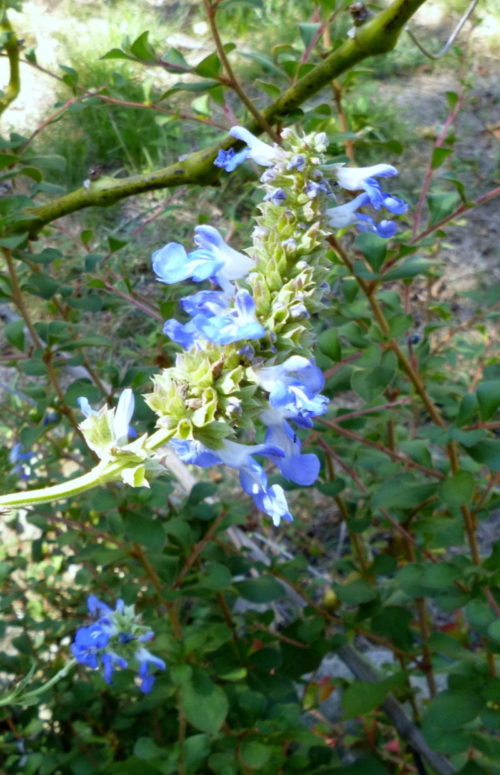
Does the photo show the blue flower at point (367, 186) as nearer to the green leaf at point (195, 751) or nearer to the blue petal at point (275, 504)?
the blue petal at point (275, 504)

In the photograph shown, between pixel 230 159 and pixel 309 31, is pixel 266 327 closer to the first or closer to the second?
pixel 230 159

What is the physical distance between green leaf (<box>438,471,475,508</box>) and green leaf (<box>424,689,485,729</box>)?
0.97 ft

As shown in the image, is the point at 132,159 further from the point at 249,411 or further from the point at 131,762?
the point at 249,411

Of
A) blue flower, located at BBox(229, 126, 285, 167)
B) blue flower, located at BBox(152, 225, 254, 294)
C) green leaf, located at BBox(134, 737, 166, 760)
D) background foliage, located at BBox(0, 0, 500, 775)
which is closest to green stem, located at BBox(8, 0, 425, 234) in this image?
background foliage, located at BBox(0, 0, 500, 775)

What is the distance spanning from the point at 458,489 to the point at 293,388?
2.08ft

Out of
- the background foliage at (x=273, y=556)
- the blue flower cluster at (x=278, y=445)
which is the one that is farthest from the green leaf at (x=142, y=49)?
the blue flower cluster at (x=278, y=445)

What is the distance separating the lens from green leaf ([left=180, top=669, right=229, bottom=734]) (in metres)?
1.19

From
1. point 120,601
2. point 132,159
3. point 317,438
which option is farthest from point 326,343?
point 132,159

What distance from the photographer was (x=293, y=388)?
64cm

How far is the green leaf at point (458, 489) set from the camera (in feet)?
A: 3.85

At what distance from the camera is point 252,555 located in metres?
1.78

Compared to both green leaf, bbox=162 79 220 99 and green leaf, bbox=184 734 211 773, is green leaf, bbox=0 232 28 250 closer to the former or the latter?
green leaf, bbox=162 79 220 99

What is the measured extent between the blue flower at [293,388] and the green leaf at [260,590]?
0.81 metres

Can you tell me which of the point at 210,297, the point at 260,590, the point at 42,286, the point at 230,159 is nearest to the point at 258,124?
the point at 230,159
